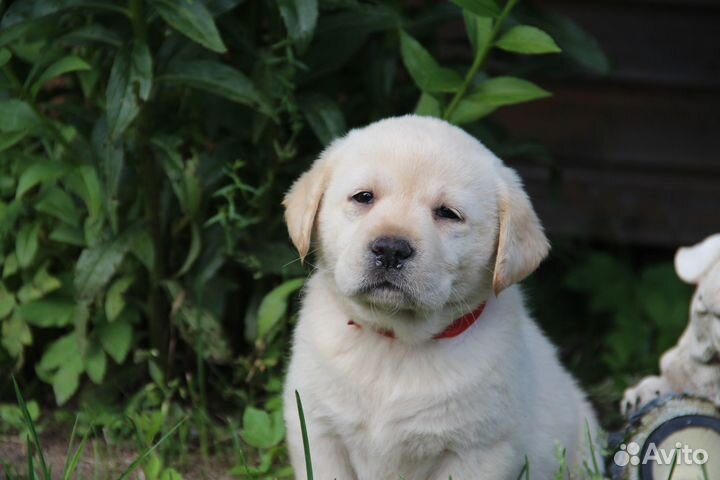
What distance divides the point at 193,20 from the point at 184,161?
0.72 meters

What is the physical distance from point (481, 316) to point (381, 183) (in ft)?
1.62

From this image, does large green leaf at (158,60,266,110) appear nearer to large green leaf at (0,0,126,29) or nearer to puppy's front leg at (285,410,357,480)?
large green leaf at (0,0,126,29)

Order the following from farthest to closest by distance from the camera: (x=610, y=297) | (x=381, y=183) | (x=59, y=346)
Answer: (x=610, y=297), (x=59, y=346), (x=381, y=183)

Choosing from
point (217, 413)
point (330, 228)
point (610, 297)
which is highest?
point (330, 228)

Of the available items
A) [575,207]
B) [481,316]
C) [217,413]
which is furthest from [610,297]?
[481,316]

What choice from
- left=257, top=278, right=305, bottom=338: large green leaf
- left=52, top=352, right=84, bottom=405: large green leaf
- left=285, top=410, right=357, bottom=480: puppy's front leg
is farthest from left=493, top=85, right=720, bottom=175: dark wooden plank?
left=285, top=410, right=357, bottom=480: puppy's front leg

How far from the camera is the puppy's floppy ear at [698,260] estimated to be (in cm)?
357

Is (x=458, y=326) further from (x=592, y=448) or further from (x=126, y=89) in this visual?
(x=126, y=89)

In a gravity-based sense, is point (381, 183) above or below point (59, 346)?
above

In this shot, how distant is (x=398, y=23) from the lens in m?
3.79

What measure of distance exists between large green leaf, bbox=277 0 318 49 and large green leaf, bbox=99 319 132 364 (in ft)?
4.01

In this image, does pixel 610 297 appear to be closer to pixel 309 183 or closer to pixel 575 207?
pixel 575 207

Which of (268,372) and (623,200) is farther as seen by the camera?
(623,200)

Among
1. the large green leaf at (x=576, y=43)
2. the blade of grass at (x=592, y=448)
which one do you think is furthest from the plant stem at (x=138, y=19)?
the blade of grass at (x=592, y=448)
